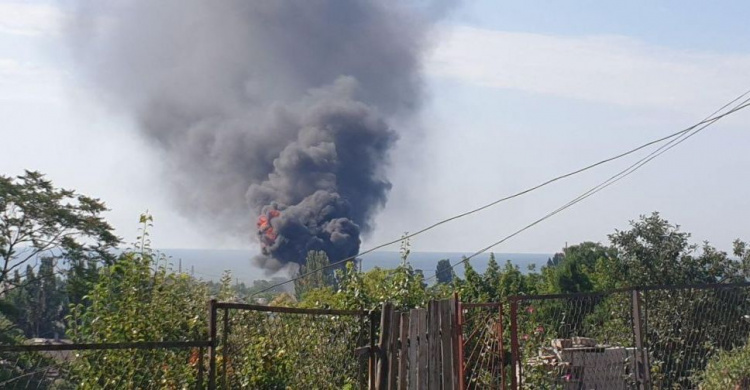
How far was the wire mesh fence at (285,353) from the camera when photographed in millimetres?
6738

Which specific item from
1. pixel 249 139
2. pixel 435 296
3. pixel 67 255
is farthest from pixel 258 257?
pixel 435 296

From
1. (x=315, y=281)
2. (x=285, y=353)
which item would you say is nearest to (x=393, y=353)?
(x=285, y=353)

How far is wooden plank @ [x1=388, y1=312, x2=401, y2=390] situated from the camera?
6992 mm

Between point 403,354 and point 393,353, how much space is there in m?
0.09

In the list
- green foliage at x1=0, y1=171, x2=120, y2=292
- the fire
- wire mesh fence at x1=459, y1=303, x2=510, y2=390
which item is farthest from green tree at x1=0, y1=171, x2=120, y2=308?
the fire

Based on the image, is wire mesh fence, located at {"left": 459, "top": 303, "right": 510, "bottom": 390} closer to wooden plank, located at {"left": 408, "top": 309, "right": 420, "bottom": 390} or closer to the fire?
wooden plank, located at {"left": 408, "top": 309, "right": 420, "bottom": 390}

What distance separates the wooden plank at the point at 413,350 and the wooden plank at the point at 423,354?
0.08ft

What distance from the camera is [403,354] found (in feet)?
23.0

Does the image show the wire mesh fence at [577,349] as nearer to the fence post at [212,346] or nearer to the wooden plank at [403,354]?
the wooden plank at [403,354]

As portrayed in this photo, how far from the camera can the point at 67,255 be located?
3038cm

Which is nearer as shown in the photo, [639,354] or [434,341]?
[434,341]

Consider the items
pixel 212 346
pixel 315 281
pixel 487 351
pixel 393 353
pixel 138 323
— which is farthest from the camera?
pixel 315 281

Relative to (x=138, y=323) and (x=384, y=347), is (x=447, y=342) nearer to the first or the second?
(x=384, y=347)

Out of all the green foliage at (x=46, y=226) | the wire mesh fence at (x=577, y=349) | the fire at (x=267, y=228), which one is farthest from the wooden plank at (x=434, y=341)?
the fire at (x=267, y=228)
